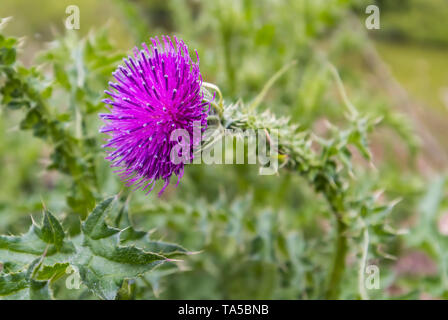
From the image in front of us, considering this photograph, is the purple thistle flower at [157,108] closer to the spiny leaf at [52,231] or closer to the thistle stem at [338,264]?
the spiny leaf at [52,231]

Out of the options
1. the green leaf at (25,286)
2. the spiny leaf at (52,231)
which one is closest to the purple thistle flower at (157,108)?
the spiny leaf at (52,231)

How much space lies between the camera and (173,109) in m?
0.89

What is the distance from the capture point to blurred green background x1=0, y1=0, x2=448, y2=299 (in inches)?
54.9

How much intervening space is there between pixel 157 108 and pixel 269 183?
133 centimetres

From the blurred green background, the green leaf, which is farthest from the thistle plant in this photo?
the blurred green background


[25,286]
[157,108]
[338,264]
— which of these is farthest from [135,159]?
[338,264]

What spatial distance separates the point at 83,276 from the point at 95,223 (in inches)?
4.2

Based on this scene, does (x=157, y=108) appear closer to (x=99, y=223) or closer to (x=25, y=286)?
(x=99, y=223)

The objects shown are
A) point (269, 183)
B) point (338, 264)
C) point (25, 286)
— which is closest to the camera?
point (25, 286)

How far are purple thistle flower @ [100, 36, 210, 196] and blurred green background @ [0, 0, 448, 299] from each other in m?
0.23

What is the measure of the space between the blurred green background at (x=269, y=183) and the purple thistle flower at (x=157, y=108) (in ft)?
→ 0.75

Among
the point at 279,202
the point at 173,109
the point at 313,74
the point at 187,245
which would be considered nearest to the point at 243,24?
the point at 313,74

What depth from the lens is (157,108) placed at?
0.89 m

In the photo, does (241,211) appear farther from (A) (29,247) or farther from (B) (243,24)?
(B) (243,24)
